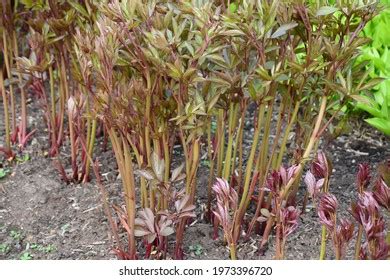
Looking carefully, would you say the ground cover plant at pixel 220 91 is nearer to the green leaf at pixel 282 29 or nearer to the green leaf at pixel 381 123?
the green leaf at pixel 282 29

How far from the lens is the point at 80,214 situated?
286 centimetres

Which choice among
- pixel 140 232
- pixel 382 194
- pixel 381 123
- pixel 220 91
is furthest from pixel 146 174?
pixel 381 123

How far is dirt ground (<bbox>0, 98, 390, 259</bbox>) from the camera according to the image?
2648mm

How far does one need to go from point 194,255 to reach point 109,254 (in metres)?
0.32

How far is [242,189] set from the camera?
2777mm

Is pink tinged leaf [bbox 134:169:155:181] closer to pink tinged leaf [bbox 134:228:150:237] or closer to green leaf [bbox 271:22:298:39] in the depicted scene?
pink tinged leaf [bbox 134:228:150:237]

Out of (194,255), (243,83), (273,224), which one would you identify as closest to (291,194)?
(273,224)

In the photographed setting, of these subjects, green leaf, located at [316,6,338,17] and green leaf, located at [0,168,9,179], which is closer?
green leaf, located at [316,6,338,17]

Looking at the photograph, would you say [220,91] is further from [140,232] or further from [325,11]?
[140,232]

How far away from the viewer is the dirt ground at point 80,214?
265 centimetres

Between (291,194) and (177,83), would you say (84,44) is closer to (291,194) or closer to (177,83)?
(177,83)

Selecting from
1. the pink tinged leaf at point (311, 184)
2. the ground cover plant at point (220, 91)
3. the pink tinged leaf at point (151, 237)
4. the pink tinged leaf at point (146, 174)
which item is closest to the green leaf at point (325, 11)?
the ground cover plant at point (220, 91)

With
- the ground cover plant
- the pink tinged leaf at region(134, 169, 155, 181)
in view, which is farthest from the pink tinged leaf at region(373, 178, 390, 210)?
the pink tinged leaf at region(134, 169, 155, 181)
